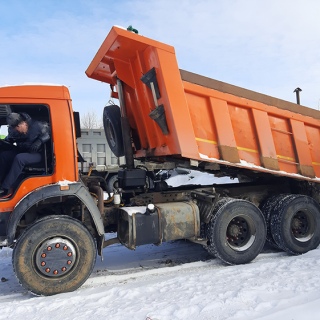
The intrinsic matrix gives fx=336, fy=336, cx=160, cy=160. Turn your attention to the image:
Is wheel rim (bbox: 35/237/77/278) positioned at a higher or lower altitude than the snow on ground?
higher

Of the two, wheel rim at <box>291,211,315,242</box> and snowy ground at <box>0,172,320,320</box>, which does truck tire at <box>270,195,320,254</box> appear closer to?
wheel rim at <box>291,211,315,242</box>

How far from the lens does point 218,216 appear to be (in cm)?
461

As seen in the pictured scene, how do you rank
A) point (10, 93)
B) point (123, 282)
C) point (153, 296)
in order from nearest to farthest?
point (153, 296)
point (10, 93)
point (123, 282)

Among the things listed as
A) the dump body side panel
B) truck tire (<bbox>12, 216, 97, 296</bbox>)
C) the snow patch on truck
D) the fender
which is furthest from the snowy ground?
the dump body side panel

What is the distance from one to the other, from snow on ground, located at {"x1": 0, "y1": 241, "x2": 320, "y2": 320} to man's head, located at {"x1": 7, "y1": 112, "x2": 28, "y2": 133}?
74.5 inches

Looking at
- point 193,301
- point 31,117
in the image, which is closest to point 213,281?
point 193,301

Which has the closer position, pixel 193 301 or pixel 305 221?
pixel 193 301

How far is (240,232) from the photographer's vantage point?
4867mm

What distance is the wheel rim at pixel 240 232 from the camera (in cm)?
480

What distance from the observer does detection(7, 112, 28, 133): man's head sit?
12.5 feet

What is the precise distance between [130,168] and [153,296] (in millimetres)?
2177

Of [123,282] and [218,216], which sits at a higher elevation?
[218,216]

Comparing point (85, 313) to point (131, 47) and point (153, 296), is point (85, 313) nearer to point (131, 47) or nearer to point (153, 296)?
point (153, 296)

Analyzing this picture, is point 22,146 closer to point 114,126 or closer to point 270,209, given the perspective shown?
point 114,126
